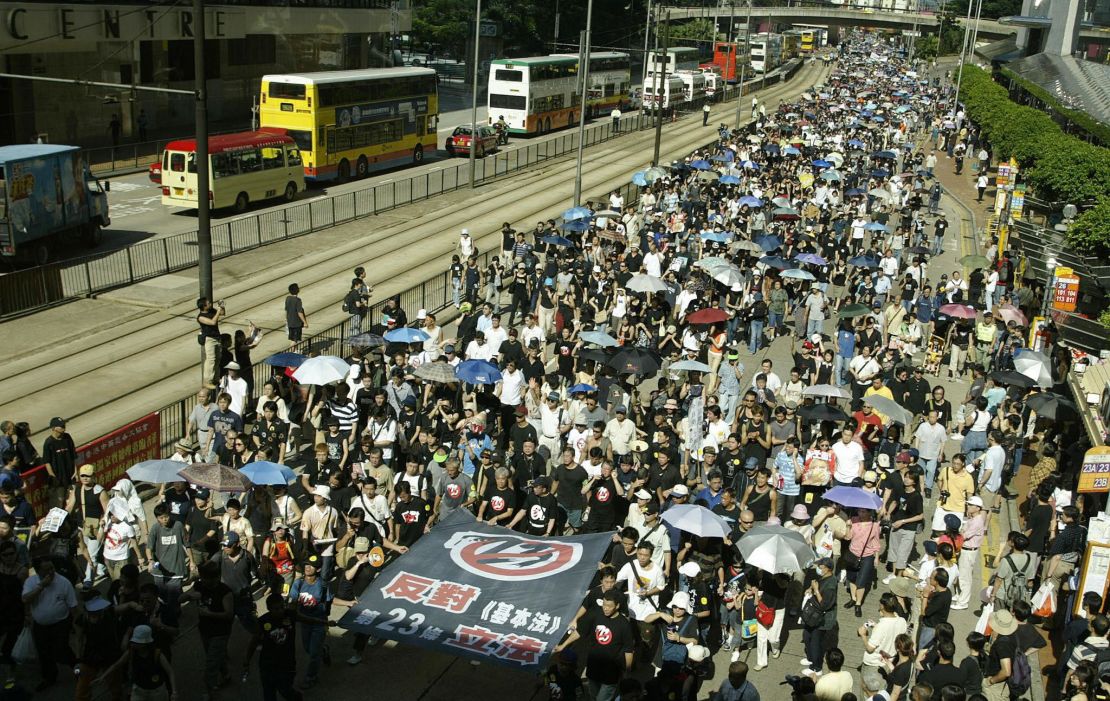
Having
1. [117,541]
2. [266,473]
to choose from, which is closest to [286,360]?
[266,473]

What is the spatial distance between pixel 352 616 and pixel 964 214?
1716 inches

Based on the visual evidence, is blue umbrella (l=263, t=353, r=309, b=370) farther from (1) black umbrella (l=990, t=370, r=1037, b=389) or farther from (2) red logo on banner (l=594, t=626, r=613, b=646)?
(1) black umbrella (l=990, t=370, r=1037, b=389)

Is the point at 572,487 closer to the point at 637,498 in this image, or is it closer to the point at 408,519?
the point at 637,498

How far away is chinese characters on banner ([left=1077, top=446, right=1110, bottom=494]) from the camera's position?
49.7 ft

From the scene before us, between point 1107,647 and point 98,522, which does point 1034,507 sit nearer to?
point 1107,647

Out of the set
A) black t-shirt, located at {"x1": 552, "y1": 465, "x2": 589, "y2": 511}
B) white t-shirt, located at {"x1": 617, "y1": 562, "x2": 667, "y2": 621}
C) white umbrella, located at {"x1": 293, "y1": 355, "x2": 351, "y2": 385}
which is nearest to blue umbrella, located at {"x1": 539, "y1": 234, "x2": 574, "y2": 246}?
white umbrella, located at {"x1": 293, "y1": 355, "x2": 351, "y2": 385}

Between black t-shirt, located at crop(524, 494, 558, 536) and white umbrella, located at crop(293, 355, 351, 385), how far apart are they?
4.96 metres

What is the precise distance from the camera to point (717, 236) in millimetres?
29953

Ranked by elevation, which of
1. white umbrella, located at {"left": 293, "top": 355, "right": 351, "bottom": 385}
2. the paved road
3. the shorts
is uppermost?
white umbrella, located at {"left": 293, "top": 355, "right": 351, "bottom": 385}

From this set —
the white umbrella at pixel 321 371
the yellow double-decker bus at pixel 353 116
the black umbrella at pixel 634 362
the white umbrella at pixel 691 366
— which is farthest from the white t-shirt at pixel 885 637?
the yellow double-decker bus at pixel 353 116

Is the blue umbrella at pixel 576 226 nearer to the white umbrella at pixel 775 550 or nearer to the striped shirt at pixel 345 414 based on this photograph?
the striped shirt at pixel 345 414

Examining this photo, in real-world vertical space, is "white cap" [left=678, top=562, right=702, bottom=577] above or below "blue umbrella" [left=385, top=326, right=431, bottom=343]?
below

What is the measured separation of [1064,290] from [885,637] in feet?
53.2

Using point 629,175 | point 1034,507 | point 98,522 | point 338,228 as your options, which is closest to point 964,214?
point 629,175
